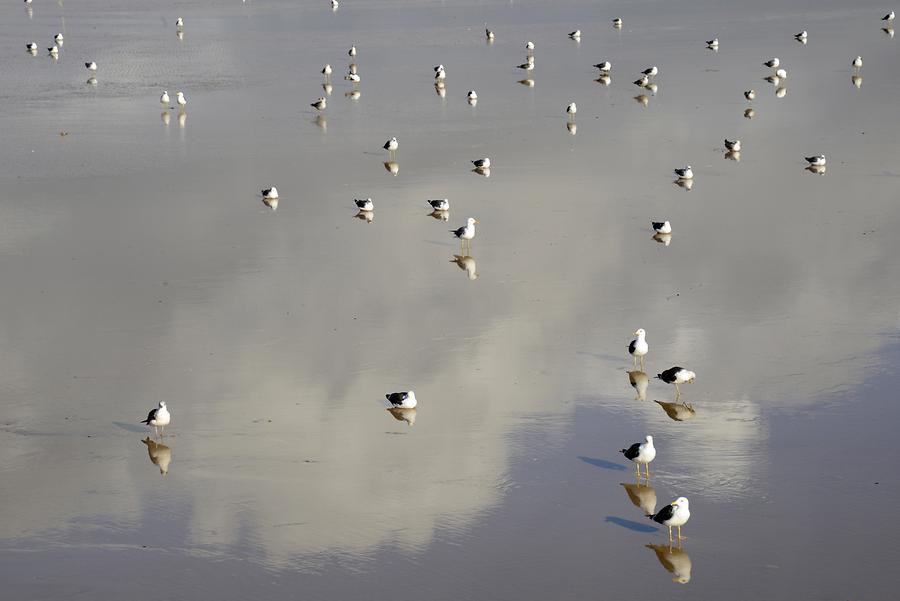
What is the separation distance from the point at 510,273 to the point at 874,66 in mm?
32412

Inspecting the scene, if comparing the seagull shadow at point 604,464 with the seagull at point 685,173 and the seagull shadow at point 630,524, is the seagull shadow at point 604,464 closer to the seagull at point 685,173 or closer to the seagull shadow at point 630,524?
the seagull shadow at point 630,524

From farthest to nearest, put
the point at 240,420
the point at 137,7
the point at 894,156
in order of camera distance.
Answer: the point at 137,7 < the point at 894,156 < the point at 240,420

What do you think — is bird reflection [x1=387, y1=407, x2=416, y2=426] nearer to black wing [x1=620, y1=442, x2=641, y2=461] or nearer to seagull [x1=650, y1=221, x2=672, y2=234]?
black wing [x1=620, y1=442, x2=641, y2=461]

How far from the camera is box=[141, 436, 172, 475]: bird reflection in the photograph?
1838 cm

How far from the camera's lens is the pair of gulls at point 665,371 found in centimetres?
2033

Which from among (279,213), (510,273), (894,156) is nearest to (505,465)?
(510,273)

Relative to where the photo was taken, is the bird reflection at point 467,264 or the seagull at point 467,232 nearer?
the bird reflection at point 467,264

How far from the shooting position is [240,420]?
19828 millimetres

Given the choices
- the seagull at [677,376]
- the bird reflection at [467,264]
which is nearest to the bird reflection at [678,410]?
the seagull at [677,376]

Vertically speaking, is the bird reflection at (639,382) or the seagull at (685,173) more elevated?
the seagull at (685,173)

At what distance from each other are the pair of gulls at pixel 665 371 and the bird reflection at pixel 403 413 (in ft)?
13.1

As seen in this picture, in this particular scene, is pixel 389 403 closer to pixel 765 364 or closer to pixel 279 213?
pixel 765 364

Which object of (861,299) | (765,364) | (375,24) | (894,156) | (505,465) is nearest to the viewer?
(505,465)

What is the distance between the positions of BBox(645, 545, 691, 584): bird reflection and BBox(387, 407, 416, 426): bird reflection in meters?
5.10
